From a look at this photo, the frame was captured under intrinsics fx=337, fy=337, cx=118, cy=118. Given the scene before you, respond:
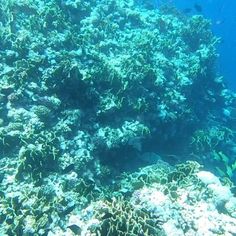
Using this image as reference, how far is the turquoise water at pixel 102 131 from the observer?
684cm

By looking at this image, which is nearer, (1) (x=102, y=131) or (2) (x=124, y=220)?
(2) (x=124, y=220)

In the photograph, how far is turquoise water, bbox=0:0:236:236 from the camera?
6.84m

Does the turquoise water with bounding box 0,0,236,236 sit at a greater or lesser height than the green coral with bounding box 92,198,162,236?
greater

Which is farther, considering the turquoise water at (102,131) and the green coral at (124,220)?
the turquoise water at (102,131)

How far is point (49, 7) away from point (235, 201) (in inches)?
337

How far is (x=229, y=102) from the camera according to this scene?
55.0 ft

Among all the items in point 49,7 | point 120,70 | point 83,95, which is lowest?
point 83,95

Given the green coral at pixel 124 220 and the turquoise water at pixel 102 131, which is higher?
the turquoise water at pixel 102 131

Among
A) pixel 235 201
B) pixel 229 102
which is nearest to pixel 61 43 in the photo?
pixel 235 201

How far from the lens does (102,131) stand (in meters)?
9.21

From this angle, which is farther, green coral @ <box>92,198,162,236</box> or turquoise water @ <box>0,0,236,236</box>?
turquoise water @ <box>0,0,236,236</box>

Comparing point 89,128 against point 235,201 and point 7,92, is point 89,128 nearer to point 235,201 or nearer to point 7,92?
point 7,92

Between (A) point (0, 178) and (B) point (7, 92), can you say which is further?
(B) point (7, 92)

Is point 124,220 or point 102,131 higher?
point 102,131
